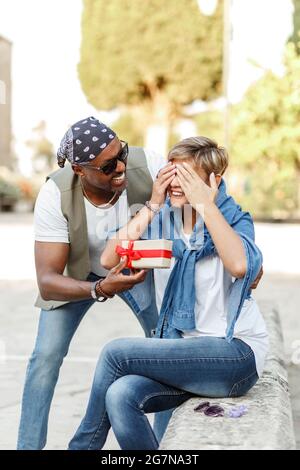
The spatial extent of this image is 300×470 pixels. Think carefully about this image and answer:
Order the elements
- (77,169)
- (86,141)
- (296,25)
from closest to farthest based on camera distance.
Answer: (86,141) < (77,169) < (296,25)

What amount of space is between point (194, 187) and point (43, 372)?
116cm

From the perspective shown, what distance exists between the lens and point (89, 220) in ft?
13.3

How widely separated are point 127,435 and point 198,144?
107 centimetres

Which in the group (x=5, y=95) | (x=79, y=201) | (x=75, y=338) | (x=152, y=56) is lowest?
(x=75, y=338)

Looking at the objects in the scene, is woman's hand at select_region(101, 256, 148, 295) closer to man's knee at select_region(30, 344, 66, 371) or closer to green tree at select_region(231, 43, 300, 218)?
man's knee at select_region(30, 344, 66, 371)

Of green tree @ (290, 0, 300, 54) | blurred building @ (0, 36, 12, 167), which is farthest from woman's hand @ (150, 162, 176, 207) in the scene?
blurred building @ (0, 36, 12, 167)

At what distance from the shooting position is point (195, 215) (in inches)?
141

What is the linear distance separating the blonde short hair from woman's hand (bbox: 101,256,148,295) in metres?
0.43

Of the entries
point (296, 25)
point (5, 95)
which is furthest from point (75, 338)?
point (5, 95)

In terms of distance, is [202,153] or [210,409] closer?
[210,409]

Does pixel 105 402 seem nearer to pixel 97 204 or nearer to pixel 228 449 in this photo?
pixel 228 449

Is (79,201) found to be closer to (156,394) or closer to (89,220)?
(89,220)

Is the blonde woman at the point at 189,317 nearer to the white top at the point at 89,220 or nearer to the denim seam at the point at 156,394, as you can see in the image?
the denim seam at the point at 156,394

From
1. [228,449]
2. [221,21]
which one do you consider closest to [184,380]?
[228,449]
